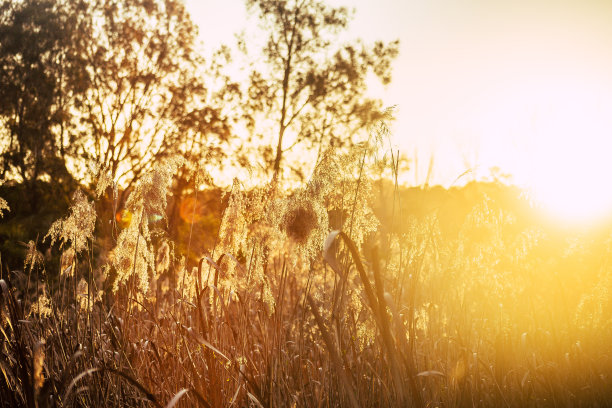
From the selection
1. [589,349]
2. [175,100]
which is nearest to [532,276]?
[589,349]

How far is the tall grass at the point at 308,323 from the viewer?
1.97 metres

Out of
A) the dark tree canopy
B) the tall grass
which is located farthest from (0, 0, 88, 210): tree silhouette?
the tall grass

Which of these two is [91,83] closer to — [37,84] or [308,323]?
[37,84]

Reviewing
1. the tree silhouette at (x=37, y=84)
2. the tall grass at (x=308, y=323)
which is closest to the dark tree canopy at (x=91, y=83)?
the tree silhouette at (x=37, y=84)

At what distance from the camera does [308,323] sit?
11.8 feet

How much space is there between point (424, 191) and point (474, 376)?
3.96 feet

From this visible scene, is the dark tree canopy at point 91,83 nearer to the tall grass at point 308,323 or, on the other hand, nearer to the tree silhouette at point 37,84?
the tree silhouette at point 37,84

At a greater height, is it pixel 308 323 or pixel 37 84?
pixel 37 84

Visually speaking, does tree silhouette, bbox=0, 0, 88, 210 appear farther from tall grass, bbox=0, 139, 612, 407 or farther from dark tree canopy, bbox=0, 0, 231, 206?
tall grass, bbox=0, 139, 612, 407

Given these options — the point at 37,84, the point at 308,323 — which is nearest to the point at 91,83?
the point at 37,84

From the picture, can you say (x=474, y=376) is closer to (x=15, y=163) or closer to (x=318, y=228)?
(x=318, y=228)

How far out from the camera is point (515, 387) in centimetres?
274

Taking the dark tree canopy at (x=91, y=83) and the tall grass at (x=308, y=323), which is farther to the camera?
the dark tree canopy at (x=91, y=83)

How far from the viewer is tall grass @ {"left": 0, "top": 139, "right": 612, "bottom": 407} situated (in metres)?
1.97
